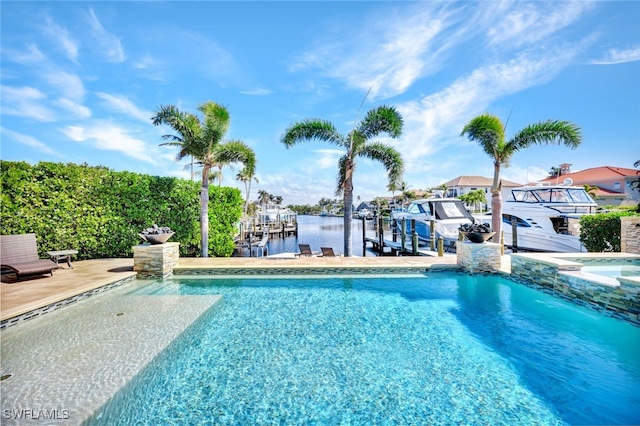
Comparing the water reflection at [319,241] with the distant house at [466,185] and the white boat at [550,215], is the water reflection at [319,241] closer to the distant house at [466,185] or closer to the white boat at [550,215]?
the white boat at [550,215]

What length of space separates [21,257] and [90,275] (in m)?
1.58

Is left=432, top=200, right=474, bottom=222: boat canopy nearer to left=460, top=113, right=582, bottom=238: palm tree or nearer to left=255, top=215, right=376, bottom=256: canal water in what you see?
left=460, top=113, right=582, bottom=238: palm tree

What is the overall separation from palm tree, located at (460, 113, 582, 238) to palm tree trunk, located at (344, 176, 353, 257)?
583cm

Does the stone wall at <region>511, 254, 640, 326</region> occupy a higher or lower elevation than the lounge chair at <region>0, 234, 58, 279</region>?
lower

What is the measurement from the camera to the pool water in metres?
2.82

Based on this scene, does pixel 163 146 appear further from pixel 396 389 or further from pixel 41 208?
pixel 396 389

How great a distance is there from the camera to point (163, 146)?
64.6 feet

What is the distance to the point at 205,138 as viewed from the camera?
36.0ft

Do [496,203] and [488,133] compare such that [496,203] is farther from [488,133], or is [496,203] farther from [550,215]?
[550,215]

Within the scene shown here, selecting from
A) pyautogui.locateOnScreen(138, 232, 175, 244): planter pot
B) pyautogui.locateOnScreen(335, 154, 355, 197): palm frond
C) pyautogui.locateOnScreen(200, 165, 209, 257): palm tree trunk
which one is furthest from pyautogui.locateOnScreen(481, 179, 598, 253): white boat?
pyautogui.locateOnScreen(138, 232, 175, 244): planter pot

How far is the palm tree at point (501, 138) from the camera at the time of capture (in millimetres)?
10906

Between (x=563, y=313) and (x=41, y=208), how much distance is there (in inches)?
581

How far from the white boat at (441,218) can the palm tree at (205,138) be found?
10520mm

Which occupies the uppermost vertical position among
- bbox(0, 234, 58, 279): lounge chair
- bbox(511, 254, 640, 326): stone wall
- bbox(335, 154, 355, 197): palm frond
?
bbox(335, 154, 355, 197): palm frond
